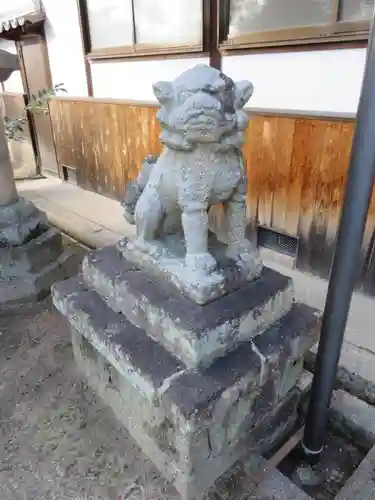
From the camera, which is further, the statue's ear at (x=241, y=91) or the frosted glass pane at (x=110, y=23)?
the frosted glass pane at (x=110, y=23)

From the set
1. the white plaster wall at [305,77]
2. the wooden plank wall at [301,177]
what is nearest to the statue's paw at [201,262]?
the wooden plank wall at [301,177]

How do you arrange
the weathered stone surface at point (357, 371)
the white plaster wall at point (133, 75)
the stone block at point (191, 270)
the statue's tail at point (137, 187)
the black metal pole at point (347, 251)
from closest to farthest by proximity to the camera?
the black metal pole at point (347, 251) → the stone block at point (191, 270) → the statue's tail at point (137, 187) → the weathered stone surface at point (357, 371) → the white plaster wall at point (133, 75)

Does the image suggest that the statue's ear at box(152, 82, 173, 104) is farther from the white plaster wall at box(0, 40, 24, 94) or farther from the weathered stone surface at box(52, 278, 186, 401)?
the white plaster wall at box(0, 40, 24, 94)

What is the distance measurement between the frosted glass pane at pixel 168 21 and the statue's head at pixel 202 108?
109 inches

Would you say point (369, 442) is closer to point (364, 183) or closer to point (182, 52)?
point (364, 183)

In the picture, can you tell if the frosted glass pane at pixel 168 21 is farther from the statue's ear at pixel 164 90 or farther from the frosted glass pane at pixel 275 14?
the statue's ear at pixel 164 90

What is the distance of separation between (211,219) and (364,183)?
2878 millimetres

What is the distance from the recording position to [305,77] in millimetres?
3074

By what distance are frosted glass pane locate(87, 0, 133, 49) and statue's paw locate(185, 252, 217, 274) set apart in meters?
4.00

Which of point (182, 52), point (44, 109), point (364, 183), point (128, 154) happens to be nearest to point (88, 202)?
point (128, 154)

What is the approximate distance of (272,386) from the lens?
173 cm

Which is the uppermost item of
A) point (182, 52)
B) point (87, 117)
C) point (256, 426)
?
point (182, 52)

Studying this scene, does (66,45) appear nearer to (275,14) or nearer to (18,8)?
(18,8)

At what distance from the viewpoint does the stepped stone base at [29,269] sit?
3182 mm
